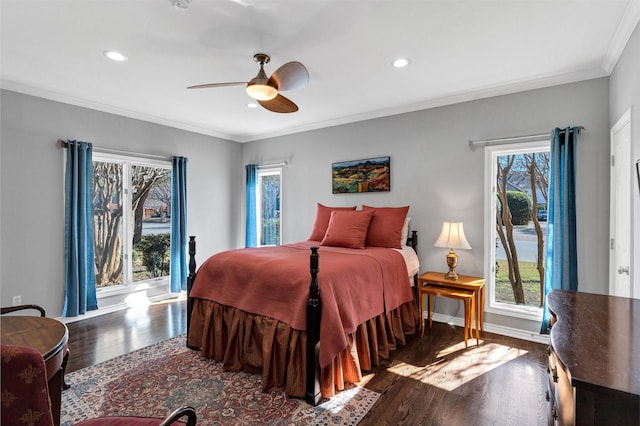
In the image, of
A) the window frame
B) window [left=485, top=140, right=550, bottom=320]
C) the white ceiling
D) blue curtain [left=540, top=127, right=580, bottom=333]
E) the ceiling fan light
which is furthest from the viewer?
the window frame

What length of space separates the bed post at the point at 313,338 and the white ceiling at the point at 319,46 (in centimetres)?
165

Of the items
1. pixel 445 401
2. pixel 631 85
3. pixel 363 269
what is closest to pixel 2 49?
pixel 363 269

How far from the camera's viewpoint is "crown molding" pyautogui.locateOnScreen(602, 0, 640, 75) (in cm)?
204

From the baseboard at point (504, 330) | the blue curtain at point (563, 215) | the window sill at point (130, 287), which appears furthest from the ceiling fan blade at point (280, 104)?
the window sill at point (130, 287)

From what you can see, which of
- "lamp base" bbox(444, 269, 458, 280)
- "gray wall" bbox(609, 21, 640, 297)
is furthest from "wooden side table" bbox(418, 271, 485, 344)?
"gray wall" bbox(609, 21, 640, 297)

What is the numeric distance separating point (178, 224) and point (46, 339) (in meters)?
3.65

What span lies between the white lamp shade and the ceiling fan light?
2276 millimetres

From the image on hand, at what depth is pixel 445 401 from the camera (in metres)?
2.23

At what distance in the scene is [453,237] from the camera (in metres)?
3.42

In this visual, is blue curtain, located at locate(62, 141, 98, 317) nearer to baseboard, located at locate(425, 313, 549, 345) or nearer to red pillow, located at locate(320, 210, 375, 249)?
red pillow, located at locate(320, 210, 375, 249)

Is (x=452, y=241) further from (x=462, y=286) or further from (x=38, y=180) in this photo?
(x=38, y=180)

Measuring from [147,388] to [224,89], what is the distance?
9.66ft

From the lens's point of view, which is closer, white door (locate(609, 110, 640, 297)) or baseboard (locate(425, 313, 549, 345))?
white door (locate(609, 110, 640, 297))

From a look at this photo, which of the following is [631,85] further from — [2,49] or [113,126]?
[113,126]
